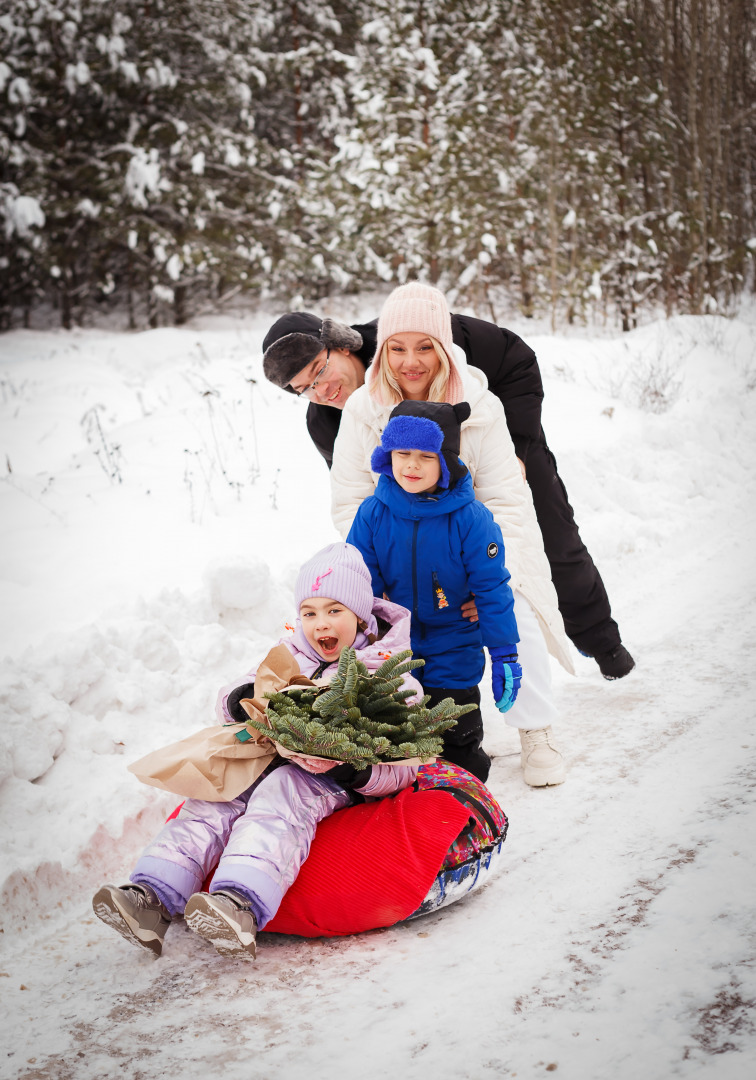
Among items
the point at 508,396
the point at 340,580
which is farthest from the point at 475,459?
the point at 340,580

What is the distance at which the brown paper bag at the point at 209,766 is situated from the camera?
92.2 inches

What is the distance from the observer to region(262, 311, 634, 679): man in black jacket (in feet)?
11.2

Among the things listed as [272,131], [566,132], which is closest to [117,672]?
[566,132]

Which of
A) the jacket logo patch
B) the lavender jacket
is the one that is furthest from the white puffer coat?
the lavender jacket

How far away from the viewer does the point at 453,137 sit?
12.0 meters

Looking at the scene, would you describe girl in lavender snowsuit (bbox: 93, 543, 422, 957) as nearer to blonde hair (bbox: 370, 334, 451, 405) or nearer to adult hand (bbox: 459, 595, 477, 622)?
adult hand (bbox: 459, 595, 477, 622)

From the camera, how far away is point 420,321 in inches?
119

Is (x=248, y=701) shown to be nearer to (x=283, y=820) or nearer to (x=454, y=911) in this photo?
(x=283, y=820)

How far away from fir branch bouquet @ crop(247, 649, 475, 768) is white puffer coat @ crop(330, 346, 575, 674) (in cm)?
90

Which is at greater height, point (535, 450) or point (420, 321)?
point (420, 321)

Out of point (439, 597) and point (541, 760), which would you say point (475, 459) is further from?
point (541, 760)

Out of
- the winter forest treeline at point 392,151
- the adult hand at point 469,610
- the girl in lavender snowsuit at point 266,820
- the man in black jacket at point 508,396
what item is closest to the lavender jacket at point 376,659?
the girl in lavender snowsuit at point 266,820

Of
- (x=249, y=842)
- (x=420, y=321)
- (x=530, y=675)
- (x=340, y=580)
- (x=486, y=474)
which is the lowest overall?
(x=530, y=675)

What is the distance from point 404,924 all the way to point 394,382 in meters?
1.89
